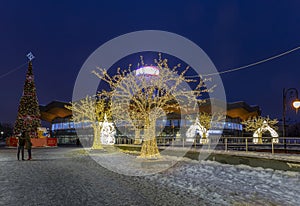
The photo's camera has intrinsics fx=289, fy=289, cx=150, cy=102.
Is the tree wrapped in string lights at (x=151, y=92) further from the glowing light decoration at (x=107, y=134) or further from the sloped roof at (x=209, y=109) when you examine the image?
the sloped roof at (x=209, y=109)

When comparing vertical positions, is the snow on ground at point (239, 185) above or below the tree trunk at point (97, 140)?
below

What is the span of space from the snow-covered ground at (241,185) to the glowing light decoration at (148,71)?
689 cm

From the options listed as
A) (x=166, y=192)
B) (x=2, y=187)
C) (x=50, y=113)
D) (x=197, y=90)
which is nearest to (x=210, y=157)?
(x=197, y=90)

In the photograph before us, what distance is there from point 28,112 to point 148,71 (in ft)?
89.5

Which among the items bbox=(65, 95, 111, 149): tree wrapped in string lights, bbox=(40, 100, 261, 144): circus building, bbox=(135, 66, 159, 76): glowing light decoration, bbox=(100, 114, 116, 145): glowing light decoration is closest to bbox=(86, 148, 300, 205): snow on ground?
bbox=(135, 66, 159, 76): glowing light decoration

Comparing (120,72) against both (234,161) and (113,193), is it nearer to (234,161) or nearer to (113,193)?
(234,161)

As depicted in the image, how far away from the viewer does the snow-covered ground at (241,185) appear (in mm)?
6625

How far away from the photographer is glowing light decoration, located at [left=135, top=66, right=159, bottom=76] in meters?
16.6

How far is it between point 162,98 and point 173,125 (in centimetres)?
6193

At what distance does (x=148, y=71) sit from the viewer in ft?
54.9

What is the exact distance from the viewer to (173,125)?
77188 millimetres

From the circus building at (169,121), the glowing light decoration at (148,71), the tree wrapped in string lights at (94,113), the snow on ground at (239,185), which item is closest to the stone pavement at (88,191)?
the snow on ground at (239,185)

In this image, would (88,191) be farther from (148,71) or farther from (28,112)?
(28,112)

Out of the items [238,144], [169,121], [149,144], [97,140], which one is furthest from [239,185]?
[169,121]
